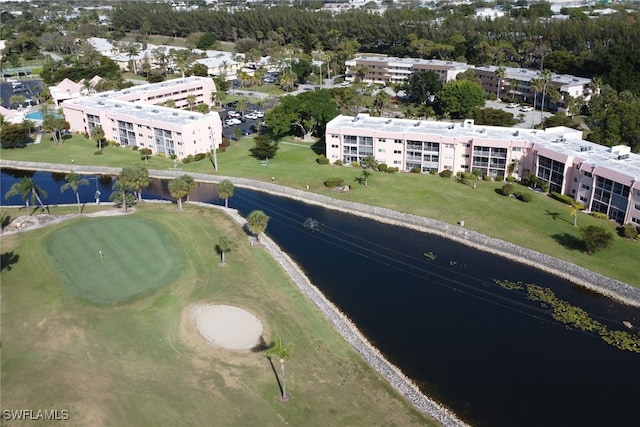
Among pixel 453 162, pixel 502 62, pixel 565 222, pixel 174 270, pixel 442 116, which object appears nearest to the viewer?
pixel 174 270

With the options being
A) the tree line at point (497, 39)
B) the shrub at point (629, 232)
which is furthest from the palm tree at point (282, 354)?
the tree line at point (497, 39)

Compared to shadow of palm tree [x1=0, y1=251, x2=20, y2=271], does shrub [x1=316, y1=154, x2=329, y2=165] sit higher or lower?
lower

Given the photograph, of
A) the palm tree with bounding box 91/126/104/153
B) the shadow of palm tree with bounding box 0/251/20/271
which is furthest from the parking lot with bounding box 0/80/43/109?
the shadow of palm tree with bounding box 0/251/20/271

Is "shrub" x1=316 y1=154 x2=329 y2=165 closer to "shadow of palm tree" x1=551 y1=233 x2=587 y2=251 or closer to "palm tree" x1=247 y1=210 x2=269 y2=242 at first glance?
"palm tree" x1=247 y1=210 x2=269 y2=242

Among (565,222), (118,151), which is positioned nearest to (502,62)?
(565,222)

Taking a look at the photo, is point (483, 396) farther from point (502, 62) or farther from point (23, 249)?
point (502, 62)

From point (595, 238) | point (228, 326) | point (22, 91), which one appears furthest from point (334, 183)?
point (22, 91)
